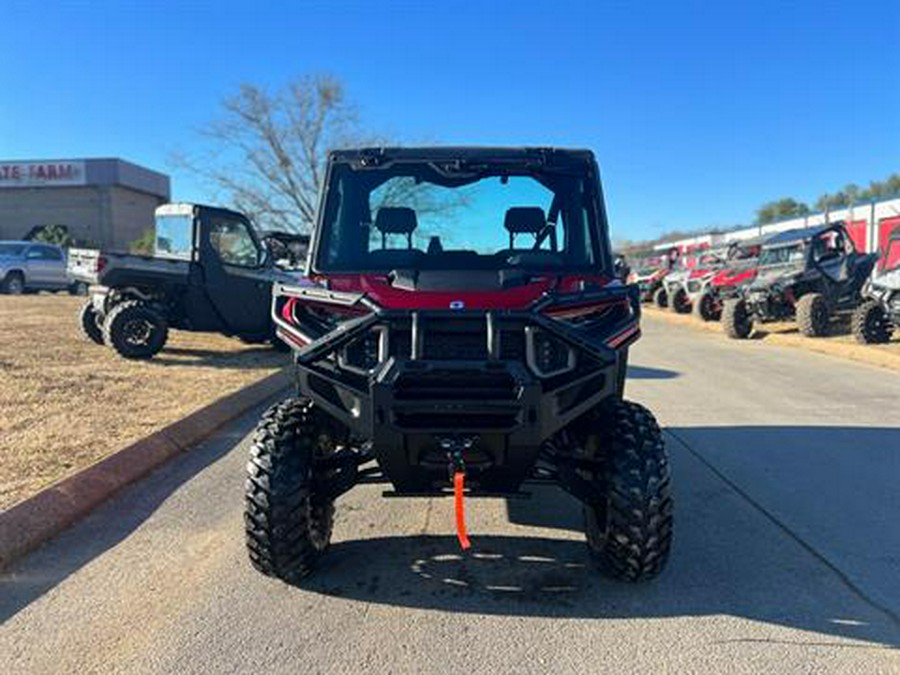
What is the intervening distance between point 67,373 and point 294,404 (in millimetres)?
6637

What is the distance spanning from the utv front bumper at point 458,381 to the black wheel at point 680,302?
21332 mm

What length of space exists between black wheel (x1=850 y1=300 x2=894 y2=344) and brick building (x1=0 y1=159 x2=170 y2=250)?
138ft

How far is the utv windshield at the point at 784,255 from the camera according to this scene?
17.1 m

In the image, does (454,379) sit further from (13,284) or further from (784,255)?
(13,284)

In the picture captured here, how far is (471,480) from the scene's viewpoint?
381 centimetres

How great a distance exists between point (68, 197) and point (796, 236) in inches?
1670

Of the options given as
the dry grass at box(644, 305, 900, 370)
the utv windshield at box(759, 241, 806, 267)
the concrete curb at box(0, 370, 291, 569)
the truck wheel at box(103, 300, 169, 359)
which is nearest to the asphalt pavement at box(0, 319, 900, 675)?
the concrete curb at box(0, 370, 291, 569)

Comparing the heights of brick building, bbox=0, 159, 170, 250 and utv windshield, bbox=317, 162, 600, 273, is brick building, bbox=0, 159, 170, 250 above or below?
above

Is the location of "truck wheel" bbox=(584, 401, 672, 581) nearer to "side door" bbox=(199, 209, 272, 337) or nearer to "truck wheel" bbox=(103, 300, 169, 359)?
"truck wheel" bbox=(103, 300, 169, 359)

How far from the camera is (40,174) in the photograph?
150 feet

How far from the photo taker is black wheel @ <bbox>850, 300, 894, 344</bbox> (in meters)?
14.0

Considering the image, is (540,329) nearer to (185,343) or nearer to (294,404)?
(294,404)

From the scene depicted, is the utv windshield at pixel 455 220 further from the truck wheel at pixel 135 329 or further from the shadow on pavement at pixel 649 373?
the truck wheel at pixel 135 329

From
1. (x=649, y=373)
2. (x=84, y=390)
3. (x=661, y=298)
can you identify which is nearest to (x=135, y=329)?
(x=84, y=390)
